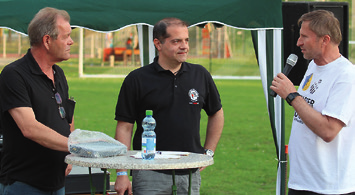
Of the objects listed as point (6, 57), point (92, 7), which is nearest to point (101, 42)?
point (6, 57)

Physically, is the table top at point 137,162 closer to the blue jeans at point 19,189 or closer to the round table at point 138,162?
the round table at point 138,162

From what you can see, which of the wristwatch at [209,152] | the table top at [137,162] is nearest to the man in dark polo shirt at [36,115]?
the table top at [137,162]

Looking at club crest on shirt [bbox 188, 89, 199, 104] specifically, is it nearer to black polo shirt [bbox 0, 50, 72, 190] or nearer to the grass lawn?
black polo shirt [bbox 0, 50, 72, 190]

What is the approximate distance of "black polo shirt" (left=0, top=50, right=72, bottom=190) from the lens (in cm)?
317

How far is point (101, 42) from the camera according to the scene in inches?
1843

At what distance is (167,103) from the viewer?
3680 millimetres

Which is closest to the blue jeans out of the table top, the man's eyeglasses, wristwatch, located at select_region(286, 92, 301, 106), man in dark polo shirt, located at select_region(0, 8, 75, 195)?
man in dark polo shirt, located at select_region(0, 8, 75, 195)

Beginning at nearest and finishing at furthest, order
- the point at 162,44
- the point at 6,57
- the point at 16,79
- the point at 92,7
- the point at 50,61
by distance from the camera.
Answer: the point at 16,79 < the point at 50,61 < the point at 162,44 < the point at 92,7 < the point at 6,57

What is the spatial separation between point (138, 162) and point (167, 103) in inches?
31.0

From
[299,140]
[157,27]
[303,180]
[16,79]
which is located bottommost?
[303,180]

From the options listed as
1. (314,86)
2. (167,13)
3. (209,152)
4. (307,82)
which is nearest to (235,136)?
(167,13)

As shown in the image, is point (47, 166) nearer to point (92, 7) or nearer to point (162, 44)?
point (162, 44)

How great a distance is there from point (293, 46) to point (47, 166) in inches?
136

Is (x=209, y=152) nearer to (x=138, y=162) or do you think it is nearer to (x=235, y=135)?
(x=138, y=162)
